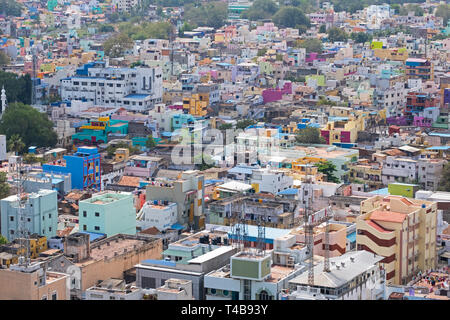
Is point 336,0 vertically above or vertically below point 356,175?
above

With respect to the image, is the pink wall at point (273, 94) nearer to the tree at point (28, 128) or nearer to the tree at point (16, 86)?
the tree at point (16, 86)

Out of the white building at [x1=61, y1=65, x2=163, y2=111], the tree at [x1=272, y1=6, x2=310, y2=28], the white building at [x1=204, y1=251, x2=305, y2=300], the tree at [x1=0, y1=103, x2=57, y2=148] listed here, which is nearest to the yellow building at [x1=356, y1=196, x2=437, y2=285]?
the white building at [x1=204, y1=251, x2=305, y2=300]

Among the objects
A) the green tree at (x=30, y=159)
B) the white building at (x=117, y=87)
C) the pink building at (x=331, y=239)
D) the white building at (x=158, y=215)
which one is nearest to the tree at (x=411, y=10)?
the white building at (x=117, y=87)

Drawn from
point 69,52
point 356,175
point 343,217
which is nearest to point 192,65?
point 69,52

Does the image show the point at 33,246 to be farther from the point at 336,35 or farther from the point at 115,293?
the point at 336,35

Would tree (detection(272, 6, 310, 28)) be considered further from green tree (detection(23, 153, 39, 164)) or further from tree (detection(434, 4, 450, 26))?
green tree (detection(23, 153, 39, 164))

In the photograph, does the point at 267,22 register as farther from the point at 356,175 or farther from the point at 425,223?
the point at 425,223
